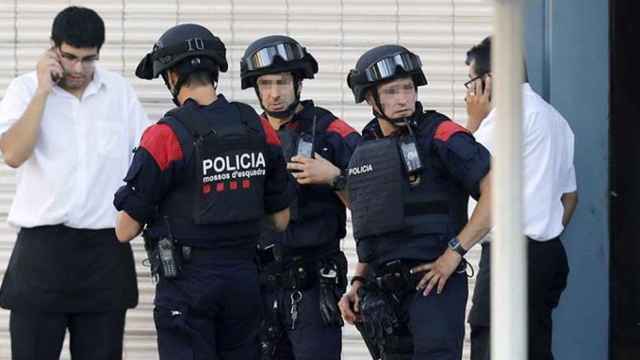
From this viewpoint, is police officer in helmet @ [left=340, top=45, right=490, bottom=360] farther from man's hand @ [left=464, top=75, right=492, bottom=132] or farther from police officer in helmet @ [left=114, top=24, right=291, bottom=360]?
man's hand @ [left=464, top=75, right=492, bottom=132]

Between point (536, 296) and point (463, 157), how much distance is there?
126cm

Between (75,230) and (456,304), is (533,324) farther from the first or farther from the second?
(75,230)

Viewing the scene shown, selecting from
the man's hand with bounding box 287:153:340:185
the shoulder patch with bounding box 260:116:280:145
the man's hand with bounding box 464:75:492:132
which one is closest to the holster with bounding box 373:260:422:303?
the man's hand with bounding box 287:153:340:185

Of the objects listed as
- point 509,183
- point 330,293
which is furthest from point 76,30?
point 509,183

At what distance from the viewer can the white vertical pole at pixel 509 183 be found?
3740 mm

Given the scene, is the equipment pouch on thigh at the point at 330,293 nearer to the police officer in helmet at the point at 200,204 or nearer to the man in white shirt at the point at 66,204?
the police officer in helmet at the point at 200,204

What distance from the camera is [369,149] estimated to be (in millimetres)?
6984

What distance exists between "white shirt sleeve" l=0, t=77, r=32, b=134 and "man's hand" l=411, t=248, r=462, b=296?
77.8 inches

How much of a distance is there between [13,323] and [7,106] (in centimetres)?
98

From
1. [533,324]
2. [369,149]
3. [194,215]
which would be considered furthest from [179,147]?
[533,324]

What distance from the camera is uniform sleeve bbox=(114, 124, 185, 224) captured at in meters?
6.42

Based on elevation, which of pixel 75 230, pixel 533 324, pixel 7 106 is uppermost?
pixel 7 106
